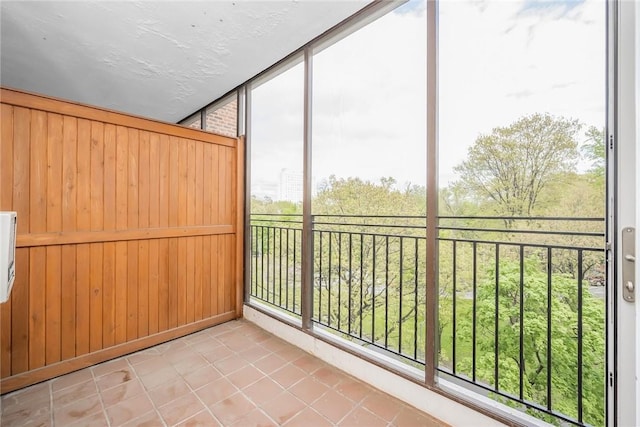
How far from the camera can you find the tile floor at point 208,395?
1522 mm

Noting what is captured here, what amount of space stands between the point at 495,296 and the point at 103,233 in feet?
9.09

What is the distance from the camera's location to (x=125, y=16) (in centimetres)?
197

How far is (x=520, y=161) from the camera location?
80.1 inches

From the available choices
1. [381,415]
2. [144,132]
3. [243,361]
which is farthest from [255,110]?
[381,415]

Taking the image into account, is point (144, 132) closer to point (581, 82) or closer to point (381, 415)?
point (381, 415)

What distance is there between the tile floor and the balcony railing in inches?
14.6

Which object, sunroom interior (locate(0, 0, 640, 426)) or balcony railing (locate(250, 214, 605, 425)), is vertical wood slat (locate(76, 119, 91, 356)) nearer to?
sunroom interior (locate(0, 0, 640, 426))

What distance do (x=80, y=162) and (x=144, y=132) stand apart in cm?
52

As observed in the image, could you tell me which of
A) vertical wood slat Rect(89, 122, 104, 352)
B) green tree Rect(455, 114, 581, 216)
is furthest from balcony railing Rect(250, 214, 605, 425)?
vertical wood slat Rect(89, 122, 104, 352)

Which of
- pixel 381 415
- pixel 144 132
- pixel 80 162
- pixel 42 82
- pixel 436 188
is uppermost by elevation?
pixel 42 82

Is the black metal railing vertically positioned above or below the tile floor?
above

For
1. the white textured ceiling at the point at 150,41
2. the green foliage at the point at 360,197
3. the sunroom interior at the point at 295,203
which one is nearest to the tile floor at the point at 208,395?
the sunroom interior at the point at 295,203

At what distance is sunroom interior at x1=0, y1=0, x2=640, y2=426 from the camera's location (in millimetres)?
1569

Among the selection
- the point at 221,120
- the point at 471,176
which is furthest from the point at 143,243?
the point at 471,176
